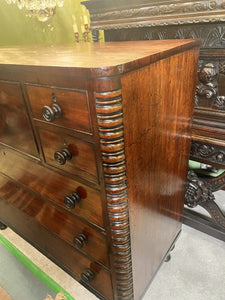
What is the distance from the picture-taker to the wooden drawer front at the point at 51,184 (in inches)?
26.6

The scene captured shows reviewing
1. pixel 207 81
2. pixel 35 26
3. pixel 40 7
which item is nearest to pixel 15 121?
pixel 207 81

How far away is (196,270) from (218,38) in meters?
1.07

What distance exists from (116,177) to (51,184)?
32 centimetres

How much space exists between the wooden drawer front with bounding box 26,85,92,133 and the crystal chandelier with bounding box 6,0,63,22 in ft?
4.90

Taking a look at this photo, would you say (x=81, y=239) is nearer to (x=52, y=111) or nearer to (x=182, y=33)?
(x=52, y=111)

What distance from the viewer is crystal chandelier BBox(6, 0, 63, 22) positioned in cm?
172

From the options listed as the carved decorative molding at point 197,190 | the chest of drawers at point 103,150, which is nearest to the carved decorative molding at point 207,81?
the chest of drawers at point 103,150

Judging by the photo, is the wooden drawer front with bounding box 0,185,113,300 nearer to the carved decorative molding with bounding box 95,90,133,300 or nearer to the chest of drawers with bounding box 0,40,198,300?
the chest of drawers with bounding box 0,40,198,300

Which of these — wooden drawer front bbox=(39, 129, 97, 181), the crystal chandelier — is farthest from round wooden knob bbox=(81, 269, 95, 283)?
the crystal chandelier

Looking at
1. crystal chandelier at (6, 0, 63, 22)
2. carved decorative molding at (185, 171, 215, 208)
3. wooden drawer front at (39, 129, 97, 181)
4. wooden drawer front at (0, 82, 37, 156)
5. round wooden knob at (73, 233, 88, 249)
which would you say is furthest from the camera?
crystal chandelier at (6, 0, 63, 22)

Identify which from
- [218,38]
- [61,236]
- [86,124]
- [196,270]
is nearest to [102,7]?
[218,38]

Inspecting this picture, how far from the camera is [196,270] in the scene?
3.75ft

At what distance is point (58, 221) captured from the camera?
893mm

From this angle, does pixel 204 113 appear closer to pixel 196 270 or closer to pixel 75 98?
pixel 75 98
